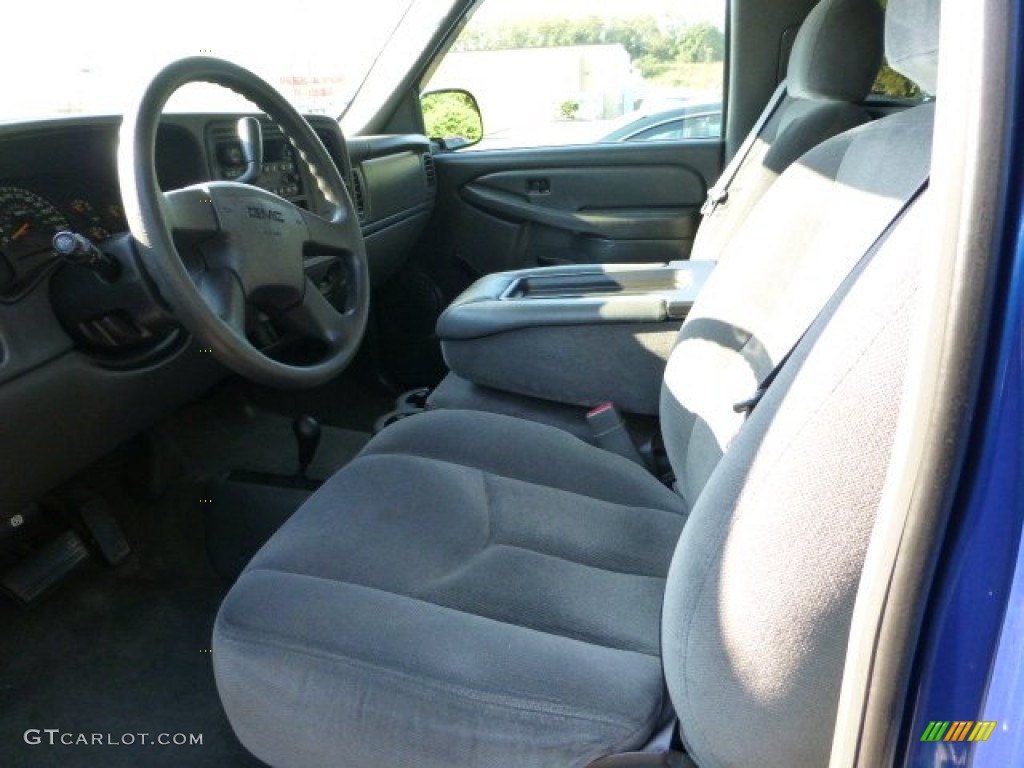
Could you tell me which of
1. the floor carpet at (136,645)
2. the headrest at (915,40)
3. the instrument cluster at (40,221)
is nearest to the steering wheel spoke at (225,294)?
the instrument cluster at (40,221)

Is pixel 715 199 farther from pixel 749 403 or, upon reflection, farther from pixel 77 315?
pixel 77 315

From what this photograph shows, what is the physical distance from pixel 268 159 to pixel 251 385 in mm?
685

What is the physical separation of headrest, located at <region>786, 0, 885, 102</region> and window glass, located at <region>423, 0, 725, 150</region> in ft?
1.95

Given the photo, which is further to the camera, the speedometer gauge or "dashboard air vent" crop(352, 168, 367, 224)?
"dashboard air vent" crop(352, 168, 367, 224)

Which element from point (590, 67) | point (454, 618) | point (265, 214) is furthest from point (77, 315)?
point (590, 67)

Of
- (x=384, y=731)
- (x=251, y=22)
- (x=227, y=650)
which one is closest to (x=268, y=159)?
(x=251, y=22)

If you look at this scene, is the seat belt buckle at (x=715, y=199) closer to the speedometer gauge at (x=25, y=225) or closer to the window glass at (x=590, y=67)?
the window glass at (x=590, y=67)

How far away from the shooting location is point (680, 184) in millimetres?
2518

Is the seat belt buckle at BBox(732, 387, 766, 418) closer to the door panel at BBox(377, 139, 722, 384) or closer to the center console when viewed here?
the center console

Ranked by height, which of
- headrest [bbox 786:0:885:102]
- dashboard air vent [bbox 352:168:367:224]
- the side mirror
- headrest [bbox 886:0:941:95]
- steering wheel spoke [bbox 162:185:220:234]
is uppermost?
headrest [bbox 886:0:941:95]

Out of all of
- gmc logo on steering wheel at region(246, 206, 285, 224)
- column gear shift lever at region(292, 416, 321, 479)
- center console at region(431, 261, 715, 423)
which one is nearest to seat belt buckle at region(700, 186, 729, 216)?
center console at region(431, 261, 715, 423)

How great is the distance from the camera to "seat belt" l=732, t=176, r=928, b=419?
3.02 feet

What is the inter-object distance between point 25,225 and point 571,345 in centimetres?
86

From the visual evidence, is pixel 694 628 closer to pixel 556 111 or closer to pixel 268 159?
pixel 268 159
